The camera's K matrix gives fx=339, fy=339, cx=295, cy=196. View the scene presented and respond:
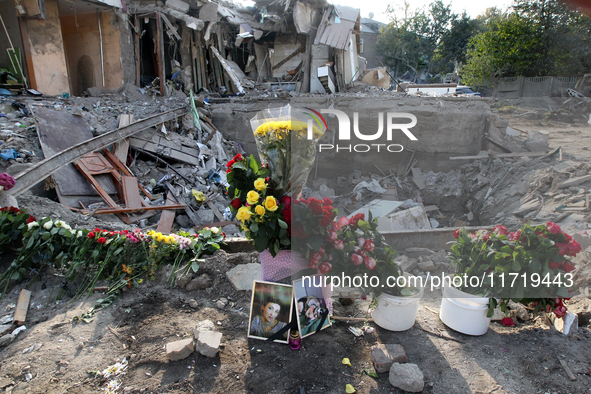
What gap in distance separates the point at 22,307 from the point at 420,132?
8.15 meters

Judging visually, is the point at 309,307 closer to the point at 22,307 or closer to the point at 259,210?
the point at 259,210

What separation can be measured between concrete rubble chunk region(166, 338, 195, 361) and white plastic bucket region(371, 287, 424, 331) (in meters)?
1.53

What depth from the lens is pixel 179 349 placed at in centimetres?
247

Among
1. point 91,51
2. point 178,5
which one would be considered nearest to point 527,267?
point 178,5

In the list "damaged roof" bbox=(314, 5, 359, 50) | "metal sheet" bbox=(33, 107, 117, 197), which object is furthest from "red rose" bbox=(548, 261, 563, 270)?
"damaged roof" bbox=(314, 5, 359, 50)

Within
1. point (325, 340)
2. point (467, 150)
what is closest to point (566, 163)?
point (467, 150)

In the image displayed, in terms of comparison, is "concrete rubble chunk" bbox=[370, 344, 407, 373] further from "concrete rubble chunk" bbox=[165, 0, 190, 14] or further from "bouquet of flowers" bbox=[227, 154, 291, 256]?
"concrete rubble chunk" bbox=[165, 0, 190, 14]

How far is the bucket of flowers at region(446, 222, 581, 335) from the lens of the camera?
2508mm

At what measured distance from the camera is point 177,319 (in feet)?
9.80

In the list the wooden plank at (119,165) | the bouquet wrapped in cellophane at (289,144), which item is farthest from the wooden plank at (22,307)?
the wooden plank at (119,165)

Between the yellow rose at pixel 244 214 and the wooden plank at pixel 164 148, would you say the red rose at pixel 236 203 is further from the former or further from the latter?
the wooden plank at pixel 164 148

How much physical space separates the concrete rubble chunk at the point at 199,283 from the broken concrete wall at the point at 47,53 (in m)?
9.39

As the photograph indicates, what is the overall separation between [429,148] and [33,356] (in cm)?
830

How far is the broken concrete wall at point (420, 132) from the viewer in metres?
8.20
